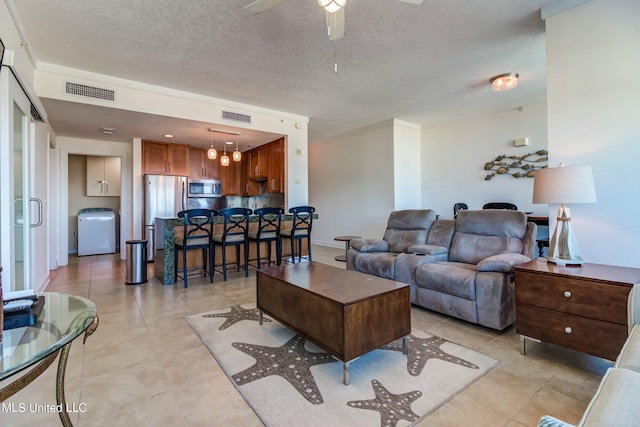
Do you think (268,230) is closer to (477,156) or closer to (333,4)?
(333,4)

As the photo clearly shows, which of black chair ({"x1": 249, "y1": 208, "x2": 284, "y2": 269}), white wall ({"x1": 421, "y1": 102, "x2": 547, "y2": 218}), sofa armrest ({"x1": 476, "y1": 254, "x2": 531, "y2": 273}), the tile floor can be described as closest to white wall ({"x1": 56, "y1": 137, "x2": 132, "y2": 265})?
black chair ({"x1": 249, "y1": 208, "x2": 284, "y2": 269})

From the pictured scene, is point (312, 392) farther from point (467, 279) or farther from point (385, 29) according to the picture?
point (385, 29)

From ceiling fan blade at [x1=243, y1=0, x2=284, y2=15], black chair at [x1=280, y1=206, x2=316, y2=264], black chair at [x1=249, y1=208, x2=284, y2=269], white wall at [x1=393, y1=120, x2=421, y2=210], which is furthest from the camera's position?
white wall at [x1=393, y1=120, x2=421, y2=210]

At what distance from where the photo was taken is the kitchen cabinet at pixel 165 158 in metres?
5.91

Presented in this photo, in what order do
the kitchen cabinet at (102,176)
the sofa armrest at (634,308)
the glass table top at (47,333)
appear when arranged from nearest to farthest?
the glass table top at (47,333), the sofa armrest at (634,308), the kitchen cabinet at (102,176)

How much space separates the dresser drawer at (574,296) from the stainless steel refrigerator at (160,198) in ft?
18.9

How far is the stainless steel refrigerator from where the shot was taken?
5.76 metres

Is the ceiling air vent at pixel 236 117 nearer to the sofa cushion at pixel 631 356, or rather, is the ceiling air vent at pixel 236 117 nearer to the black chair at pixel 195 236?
the black chair at pixel 195 236

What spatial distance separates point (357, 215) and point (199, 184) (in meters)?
3.69

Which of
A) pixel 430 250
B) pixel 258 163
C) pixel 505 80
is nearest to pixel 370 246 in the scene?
pixel 430 250

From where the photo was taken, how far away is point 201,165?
6805 mm

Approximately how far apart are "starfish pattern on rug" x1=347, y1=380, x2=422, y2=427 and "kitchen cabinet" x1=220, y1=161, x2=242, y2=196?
6.24 meters

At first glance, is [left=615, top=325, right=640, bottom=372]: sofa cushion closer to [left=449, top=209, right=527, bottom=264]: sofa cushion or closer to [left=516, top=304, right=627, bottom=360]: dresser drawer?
[left=516, top=304, right=627, bottom=360]: dresser drawer

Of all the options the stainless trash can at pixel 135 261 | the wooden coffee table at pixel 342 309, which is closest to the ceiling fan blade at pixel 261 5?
the wooden coffee table at pixel 342 309
